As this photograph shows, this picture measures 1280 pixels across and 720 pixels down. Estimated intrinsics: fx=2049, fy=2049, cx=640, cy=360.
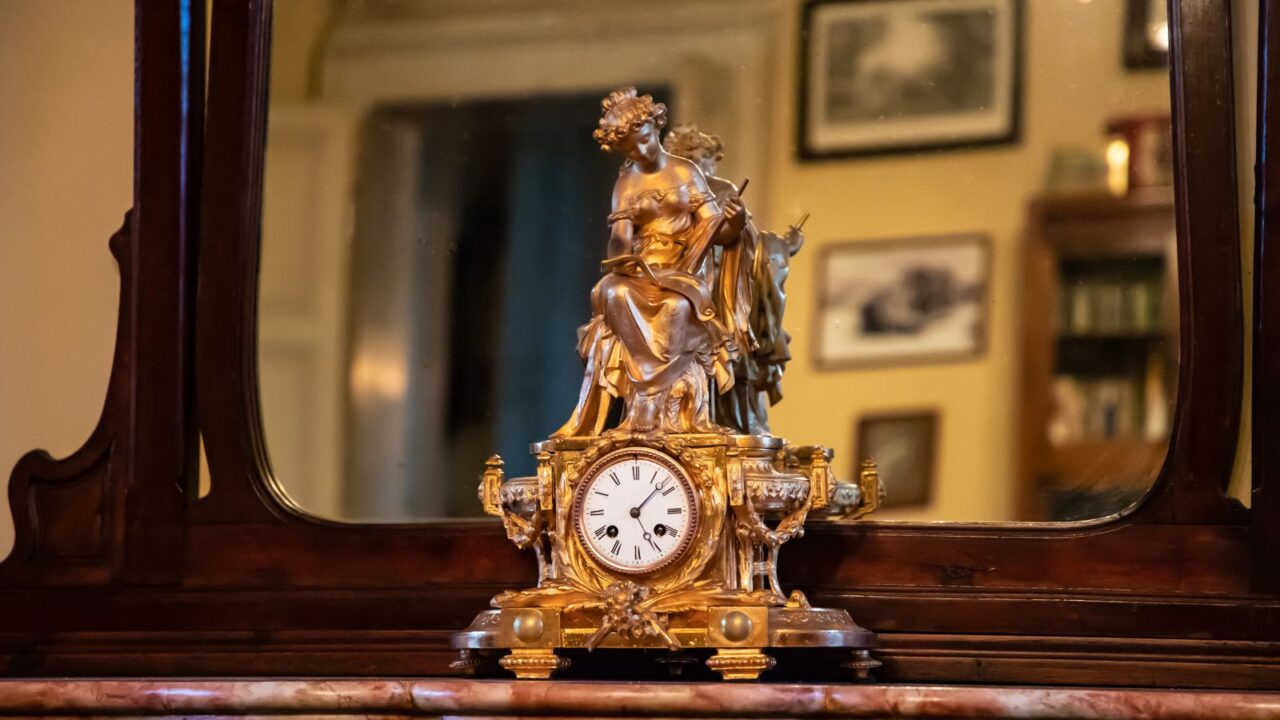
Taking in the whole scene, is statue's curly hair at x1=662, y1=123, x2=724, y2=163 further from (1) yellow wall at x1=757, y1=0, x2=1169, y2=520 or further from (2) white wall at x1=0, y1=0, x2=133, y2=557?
(2) white wall at x1=0, y1=0, x2=133, y2=557

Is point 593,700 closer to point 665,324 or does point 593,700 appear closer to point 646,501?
point 646,501

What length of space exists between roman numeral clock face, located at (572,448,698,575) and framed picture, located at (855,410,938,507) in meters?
0.43

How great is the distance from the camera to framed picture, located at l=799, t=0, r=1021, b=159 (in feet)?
11.0

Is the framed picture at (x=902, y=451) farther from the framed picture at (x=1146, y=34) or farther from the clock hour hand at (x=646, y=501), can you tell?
the framed picture at (x=1146, y=34)

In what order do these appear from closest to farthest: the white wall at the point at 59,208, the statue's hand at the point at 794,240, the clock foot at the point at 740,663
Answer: the clock foot at the point at 740,663, the statue's hand at the point at 794,240, the white wall at the point at 59,208

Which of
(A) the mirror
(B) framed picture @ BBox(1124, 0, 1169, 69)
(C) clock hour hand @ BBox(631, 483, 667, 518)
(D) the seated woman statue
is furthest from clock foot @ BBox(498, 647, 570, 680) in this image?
(B) framed picture @ BBox(1124, 0, 1169, 69)

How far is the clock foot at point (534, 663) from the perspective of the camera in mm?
2975

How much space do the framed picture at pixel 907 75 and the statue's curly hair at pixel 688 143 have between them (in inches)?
6.0

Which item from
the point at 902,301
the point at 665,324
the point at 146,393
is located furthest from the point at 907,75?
the point at 146,393

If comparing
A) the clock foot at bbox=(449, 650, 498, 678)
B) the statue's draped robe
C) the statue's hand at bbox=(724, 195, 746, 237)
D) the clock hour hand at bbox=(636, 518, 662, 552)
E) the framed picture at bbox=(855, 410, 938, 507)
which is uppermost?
the statue's hand at bbox=(724, 195, 746, 237)

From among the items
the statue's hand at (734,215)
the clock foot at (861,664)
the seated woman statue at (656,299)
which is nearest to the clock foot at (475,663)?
the seated woman statue at (656,299)

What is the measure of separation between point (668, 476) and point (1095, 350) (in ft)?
2.45

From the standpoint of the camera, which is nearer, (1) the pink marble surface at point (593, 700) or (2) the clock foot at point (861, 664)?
(1) the pink marble surface at point (593, 700)

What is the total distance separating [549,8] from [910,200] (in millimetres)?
726
